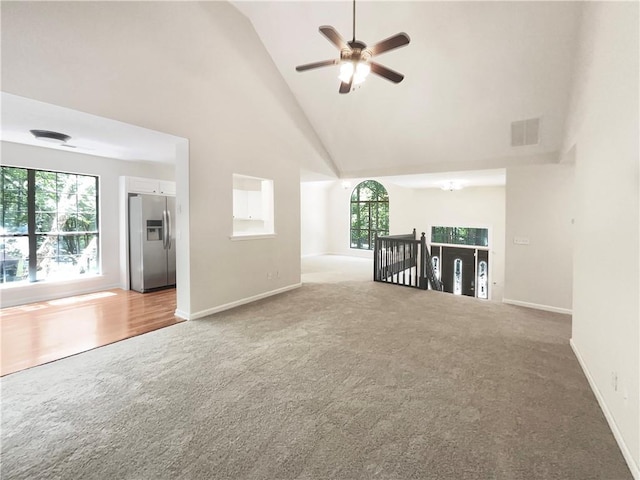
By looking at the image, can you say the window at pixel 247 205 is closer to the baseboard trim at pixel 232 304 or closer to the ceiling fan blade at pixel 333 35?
the baseboard trim at pixel 232 304

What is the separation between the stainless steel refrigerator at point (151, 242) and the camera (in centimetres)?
543

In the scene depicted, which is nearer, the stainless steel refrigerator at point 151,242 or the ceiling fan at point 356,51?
the ceiling fan at point 356,51

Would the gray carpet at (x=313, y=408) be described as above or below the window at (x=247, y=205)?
below

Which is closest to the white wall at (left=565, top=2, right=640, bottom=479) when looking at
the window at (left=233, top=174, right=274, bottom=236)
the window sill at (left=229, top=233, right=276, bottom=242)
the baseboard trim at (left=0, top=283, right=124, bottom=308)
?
the window sill at (left=229, top=233, right=276, bottom=242)

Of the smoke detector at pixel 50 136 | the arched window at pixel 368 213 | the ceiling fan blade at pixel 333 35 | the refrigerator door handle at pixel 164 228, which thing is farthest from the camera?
the arched window at pixel 368 213

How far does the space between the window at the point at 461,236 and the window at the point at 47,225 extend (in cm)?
935

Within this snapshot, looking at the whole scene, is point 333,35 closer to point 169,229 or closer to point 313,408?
point 313,408

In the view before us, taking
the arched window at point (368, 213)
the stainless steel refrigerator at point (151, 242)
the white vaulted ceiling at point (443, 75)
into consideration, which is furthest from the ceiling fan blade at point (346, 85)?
the arched window at point (368, 213)

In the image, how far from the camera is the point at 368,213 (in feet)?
37.1

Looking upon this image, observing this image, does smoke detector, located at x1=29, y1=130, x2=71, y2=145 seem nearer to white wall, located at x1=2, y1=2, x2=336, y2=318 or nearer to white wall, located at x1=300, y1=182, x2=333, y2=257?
white wall, located at x1=2, y1=2, x2=336, y2=318

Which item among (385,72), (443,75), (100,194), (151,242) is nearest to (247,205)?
(151,242)

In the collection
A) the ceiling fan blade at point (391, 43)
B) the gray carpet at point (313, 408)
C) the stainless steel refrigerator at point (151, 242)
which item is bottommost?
the gray carpet at point (313, 408)

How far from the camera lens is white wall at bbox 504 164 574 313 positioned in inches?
174

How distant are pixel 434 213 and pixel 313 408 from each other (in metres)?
8.80
